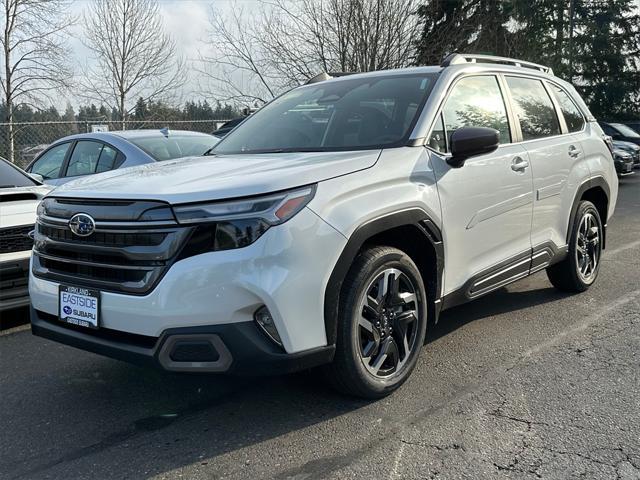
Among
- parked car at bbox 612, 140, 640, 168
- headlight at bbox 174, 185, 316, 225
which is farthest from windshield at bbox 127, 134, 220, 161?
parked car at bbox 612, 140, 640, 168

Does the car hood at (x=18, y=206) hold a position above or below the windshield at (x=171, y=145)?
below

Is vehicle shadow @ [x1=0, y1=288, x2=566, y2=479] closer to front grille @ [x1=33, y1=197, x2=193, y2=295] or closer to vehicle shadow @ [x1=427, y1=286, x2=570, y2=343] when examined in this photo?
front grille @ [x1=33, y1=197, x2=193, y2=295]

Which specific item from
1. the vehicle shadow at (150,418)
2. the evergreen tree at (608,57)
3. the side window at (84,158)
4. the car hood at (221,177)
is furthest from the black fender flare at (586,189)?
the evergreen tree at (608,57)

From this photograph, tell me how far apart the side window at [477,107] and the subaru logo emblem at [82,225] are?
219cm

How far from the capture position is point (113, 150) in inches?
264

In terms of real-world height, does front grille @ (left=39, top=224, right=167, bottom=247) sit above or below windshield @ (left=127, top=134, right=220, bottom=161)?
below

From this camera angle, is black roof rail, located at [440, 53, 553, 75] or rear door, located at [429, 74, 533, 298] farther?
black roof rail, located at [440, 53, 553, 75]

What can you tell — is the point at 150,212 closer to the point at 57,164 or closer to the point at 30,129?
the point at 57,164

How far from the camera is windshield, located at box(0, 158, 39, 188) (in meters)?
5.37

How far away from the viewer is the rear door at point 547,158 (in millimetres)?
4547

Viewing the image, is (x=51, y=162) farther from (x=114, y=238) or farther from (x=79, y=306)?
(x=114, y=238)

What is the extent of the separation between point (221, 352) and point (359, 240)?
0.86 meters

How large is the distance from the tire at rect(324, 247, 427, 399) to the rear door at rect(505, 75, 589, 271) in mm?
1540

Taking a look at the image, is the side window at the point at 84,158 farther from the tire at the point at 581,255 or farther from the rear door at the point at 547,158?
the tire at the point at 581,255
